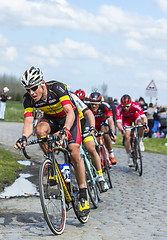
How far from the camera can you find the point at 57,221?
5414mm

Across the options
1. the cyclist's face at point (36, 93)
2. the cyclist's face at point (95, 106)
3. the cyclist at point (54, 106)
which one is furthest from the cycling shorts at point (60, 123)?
the cyclist's face at point (95, 106)

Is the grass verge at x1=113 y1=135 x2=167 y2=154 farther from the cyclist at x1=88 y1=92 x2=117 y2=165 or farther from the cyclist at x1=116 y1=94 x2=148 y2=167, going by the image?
the cyclist at x1=88 y1=92 x2=117 y2=165

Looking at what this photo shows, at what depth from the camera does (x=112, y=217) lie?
6719 millimetres

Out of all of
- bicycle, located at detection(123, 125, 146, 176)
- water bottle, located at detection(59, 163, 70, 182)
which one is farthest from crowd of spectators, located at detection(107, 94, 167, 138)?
water bottle, located at detection(59, 163, 70, 182)

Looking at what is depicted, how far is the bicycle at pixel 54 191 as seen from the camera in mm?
5180

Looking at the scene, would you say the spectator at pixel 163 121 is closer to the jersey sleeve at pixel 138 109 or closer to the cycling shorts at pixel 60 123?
the jersey sleeve at pixel 138 109

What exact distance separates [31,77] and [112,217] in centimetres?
248

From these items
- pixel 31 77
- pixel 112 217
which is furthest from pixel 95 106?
pixel 31 77

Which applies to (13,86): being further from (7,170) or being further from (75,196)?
(75,196)

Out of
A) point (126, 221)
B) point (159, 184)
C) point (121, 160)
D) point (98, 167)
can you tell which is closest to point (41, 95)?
point (126, 221)

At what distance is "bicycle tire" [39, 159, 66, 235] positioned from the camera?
5144 mm

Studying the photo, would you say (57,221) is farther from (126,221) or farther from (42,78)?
(42,78)

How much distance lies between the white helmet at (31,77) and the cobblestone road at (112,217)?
182cm

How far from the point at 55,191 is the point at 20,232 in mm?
649
